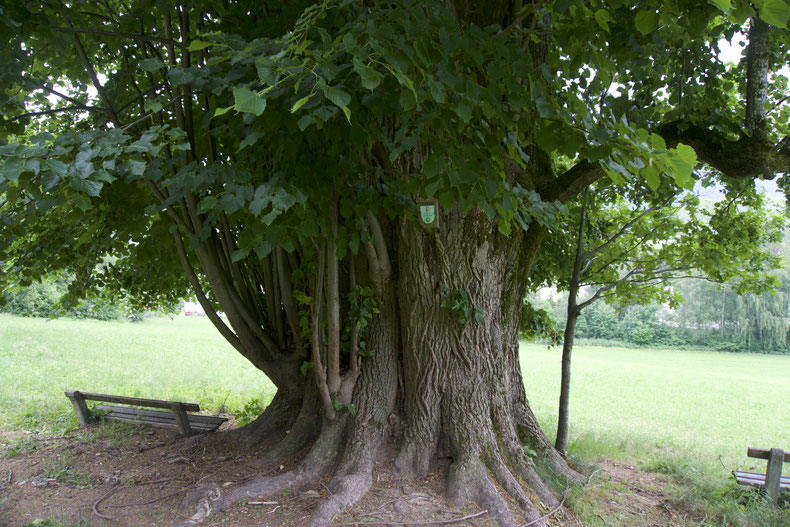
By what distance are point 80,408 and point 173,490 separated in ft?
8.27

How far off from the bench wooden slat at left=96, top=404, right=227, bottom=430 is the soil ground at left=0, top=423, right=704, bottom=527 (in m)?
0.17

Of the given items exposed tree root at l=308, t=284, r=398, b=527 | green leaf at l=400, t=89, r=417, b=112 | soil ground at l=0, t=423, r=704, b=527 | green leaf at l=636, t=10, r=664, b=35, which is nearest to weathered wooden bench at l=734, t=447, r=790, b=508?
soil ground at l=0, t=423, r=704, b=527

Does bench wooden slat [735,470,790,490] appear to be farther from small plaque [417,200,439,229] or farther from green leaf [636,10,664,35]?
green leaf [636,10,664,35]

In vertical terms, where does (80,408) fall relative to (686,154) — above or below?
below

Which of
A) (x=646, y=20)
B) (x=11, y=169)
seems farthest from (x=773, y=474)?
(x=11, y=169)

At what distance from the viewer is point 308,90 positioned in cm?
223

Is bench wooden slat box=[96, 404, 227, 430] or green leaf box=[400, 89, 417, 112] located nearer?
green leaf box=[400, 89, 417, 112]

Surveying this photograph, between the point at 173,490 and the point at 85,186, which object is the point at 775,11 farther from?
the point at 173,490

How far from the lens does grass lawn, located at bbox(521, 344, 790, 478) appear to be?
7.04 meters

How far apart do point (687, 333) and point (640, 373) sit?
62.6 ft

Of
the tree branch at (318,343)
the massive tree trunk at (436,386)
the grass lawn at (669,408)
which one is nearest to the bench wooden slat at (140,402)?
the massive tree trunk at (436,386)

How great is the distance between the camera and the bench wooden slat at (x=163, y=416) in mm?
5480

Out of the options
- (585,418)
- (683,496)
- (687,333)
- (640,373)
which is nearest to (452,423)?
(683,496)

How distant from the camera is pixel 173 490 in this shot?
3.98m
